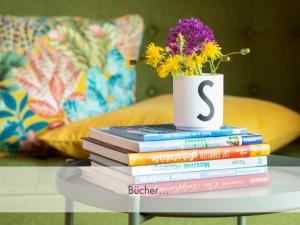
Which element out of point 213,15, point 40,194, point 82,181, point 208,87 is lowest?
point 40,194

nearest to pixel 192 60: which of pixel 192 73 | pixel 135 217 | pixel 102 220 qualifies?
pixel 192 73

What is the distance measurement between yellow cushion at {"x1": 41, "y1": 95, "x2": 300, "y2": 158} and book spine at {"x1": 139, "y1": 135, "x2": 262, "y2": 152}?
Answer: 2.20ft

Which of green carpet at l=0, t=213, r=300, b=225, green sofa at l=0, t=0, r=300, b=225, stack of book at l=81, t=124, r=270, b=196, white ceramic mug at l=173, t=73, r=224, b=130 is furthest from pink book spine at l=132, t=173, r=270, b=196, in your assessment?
green sofa at l=0, t=0, r=300, b=225

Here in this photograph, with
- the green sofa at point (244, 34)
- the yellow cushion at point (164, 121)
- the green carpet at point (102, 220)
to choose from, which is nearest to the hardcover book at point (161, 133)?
the green carpet at point (102, 220)

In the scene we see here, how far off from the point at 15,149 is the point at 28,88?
0.63ft

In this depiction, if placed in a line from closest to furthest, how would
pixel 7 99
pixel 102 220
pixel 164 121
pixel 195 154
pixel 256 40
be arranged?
pixel 195 154
pixel 102 220
pixel 164 121
pixel 7 99
pixel 256 40

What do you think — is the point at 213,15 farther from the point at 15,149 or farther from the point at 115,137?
the point at 115,137

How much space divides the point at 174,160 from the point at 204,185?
67 millimetres

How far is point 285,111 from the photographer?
6.78 ft

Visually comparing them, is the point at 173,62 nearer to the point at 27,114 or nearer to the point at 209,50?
the point at 209,50

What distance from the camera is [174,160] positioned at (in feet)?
3.49

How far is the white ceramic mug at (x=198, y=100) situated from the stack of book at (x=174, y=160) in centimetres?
4

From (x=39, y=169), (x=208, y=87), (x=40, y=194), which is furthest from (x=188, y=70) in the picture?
(x=39, y=169)

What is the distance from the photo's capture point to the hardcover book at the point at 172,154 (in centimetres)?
104
